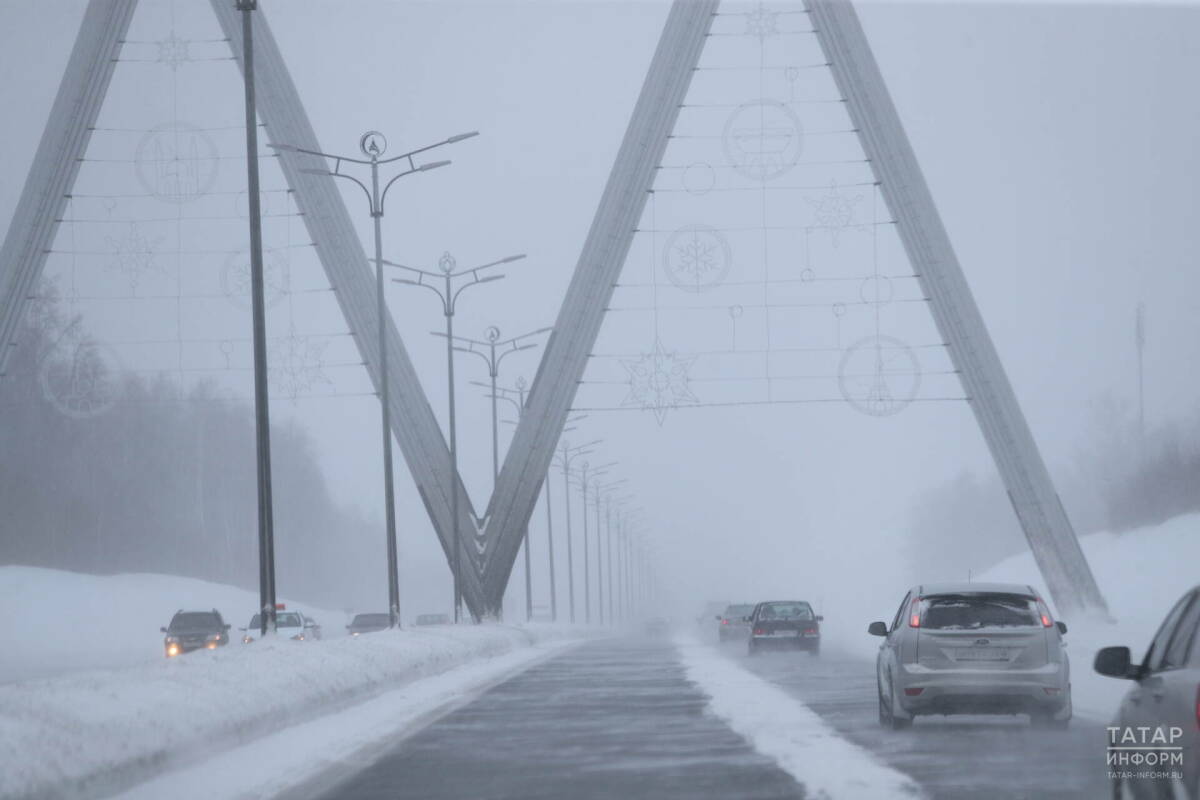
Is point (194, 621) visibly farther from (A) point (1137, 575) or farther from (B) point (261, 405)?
(A) point (1137, 575)

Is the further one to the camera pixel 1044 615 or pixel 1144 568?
pixel 1144 568

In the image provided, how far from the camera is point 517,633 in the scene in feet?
179

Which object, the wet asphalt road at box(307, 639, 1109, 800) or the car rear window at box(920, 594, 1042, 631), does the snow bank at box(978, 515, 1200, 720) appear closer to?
the wet asphalt road at box(307, 639, 1109, 800)

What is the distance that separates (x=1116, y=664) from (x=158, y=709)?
26.2 feet

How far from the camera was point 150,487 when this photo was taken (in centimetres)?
9756

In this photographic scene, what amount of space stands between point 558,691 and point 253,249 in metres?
7.99

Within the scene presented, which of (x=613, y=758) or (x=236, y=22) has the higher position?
(x=236, y=22)

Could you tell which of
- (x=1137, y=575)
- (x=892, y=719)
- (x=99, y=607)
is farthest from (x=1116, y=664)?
(x=99, y=607)

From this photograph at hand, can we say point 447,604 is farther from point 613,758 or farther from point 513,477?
point 613,758

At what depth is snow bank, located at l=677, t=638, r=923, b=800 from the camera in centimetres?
1205

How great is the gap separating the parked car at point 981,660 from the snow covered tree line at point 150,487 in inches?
2413

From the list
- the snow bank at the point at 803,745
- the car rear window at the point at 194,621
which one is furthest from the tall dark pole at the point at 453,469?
the snow bank at the point at 803,745

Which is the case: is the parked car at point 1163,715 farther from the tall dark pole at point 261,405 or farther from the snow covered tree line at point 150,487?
the snow covered tree line at point 150,487

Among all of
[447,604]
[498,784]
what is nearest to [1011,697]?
[498,784]
